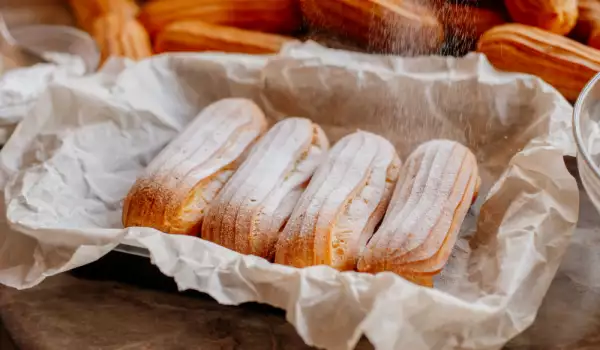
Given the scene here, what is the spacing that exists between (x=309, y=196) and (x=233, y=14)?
42 cm

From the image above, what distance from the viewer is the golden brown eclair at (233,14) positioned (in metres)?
0.98

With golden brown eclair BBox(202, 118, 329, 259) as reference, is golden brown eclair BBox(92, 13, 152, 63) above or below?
above

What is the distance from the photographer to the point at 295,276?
0.57 meters

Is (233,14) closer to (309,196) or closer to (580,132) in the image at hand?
(309,196)

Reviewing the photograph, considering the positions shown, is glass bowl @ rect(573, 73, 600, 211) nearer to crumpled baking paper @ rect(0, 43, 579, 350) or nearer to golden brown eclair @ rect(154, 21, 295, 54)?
crumpled baking paper @ rect(0, 43, 579, 350)

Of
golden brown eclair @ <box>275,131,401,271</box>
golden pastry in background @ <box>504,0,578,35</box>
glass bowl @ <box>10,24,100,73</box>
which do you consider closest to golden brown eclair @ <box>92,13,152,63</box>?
glass bowl @ <box>10,24,100,73</box>

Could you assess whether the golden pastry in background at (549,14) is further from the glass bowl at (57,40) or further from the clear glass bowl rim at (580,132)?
the glass bowl at (57,40)

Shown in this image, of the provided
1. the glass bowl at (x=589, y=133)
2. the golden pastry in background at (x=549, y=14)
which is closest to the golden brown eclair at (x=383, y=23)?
the golden pastry in background at (x=549, y=14)

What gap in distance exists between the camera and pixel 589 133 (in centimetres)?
67

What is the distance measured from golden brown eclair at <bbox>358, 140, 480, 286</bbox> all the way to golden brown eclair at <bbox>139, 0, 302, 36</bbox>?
0.33m

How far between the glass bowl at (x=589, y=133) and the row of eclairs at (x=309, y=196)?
0.11 m

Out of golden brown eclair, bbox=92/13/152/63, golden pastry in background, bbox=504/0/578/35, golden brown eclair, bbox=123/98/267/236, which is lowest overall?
golden brown eclair, bbox=123/98/267/236

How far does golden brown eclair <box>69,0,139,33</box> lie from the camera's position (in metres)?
1.06

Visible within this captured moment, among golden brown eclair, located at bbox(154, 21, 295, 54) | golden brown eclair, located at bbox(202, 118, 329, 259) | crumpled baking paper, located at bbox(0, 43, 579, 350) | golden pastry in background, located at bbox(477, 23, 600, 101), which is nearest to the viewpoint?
crumpled baking paper, located at bbox(0, 43, 579, 350)
